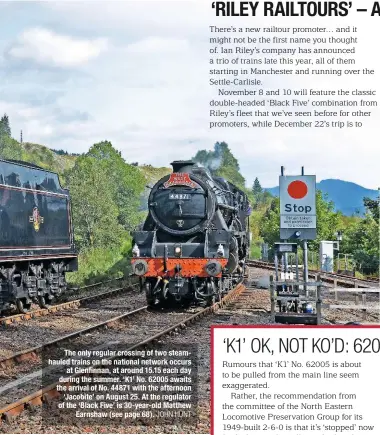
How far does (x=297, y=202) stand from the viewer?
500 inches

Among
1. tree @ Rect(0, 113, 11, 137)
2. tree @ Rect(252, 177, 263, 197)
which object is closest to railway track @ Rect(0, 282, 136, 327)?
tree @ Rect(0, 113, 11, 137)

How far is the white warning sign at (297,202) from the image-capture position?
1258 centimetres

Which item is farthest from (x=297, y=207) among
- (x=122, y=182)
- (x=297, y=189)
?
(x=122, y=182)

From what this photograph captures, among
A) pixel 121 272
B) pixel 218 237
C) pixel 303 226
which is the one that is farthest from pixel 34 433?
→ pixel 121 272

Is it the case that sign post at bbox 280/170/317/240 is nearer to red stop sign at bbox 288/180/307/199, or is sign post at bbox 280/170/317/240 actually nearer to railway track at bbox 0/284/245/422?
red stop sign at bbox 288/180/307/199

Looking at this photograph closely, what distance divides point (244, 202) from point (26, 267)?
29.0ft

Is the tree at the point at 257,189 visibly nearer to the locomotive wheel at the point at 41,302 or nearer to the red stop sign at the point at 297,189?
the locomotive wheel at the point at 41,302

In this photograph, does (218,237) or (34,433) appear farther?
(218,237)

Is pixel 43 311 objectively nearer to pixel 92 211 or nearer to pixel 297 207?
pixel 297 207

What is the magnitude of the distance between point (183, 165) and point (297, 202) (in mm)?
6103

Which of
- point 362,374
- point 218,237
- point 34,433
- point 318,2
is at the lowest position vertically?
point 34,433

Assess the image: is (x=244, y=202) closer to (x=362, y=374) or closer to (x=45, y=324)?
(x=45, y=324)

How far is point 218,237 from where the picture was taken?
17.3 meters

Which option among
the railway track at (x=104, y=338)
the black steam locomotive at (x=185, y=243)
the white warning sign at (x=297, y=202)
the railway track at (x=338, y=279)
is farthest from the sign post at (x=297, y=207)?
the railway track at (x=338, y=279)
